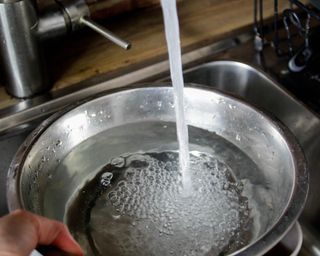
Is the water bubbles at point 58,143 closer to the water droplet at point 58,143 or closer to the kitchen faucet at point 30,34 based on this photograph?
the water droplet at point 58,143

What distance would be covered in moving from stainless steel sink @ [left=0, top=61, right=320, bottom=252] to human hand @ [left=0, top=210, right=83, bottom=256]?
0.25 metres

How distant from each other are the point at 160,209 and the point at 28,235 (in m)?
0.23

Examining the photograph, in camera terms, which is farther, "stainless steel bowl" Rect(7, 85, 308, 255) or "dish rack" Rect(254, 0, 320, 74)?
"dish rack" Rect(254, 0, 320, 74)

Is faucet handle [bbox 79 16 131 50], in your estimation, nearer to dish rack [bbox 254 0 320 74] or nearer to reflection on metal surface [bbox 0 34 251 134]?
reflection on metal surface [bbox 0 34 251 134]

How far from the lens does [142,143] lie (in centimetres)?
72

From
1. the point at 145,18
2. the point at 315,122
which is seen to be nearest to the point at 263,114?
the point at 315,122

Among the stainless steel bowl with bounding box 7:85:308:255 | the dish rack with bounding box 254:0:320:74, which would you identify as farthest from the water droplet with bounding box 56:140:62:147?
the dish rack with bounding box 254:0:320:74

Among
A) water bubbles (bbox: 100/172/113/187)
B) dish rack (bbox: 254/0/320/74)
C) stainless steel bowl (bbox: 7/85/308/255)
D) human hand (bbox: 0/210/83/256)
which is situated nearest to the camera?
human hand (bbox: 0/210/83/256)

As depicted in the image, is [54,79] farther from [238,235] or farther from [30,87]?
[238,235]

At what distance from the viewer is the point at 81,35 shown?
886mm

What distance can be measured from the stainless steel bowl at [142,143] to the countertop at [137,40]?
11 cm

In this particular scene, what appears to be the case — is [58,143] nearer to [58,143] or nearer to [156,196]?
[58,143]

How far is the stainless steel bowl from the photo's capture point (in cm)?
58

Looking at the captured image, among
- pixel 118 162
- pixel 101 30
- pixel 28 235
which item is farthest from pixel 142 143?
pixel 28 235
